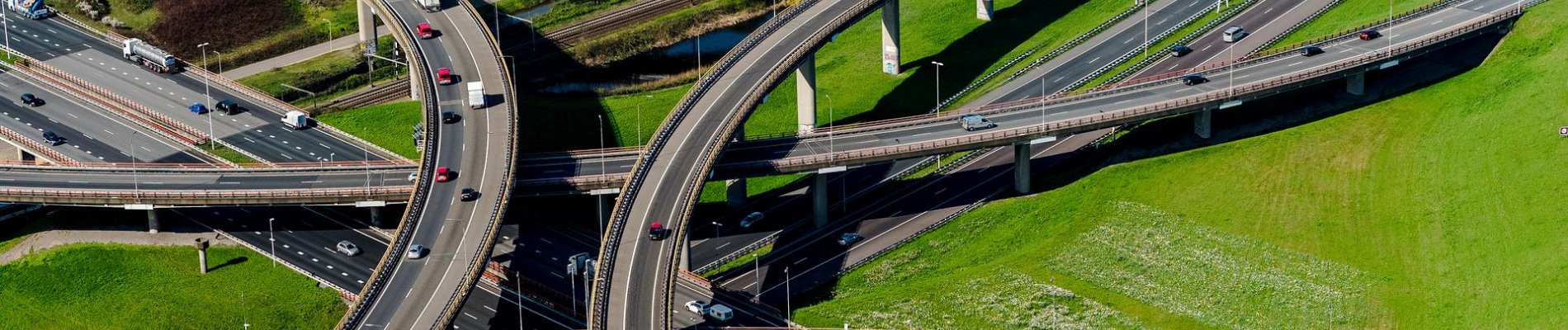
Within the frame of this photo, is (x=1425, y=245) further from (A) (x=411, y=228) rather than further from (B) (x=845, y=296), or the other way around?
(A) (x=411, y=228)

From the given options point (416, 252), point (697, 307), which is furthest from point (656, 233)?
point (416, 252)

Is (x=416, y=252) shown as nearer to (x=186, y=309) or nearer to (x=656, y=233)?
(x=656, y=233)

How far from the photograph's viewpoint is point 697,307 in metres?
191

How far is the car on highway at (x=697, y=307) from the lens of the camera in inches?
7510

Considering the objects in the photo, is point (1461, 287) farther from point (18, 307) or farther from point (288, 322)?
point (18, 307)

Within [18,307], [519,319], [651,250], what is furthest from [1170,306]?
[18,307]

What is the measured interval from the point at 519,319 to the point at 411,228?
1242cm

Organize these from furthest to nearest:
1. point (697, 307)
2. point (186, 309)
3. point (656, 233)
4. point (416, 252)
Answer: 1. point (186, 309)
2. point (656, 233)
3. point (697, 307)
4. point (416, 252)

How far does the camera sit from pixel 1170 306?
189875 mm

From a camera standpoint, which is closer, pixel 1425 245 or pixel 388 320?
pixel 388 320

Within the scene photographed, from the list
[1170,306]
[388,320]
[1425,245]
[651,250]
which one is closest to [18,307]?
[388,320]

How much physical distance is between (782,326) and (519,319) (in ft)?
76.7

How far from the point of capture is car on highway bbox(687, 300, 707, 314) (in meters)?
191

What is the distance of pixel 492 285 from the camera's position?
200 metres
